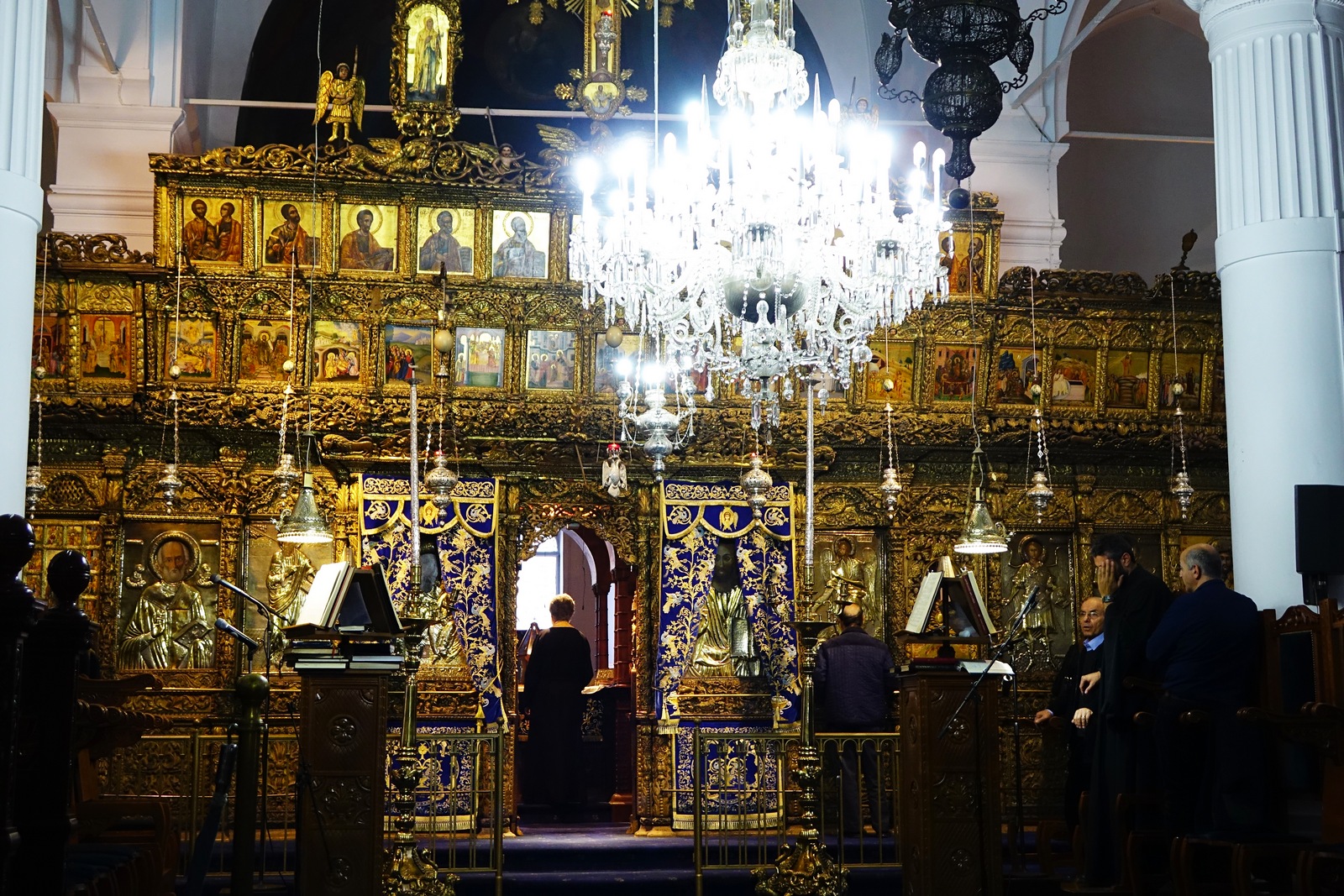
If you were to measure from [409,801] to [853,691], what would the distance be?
3.86 m

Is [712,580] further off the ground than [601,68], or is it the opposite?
[601,68]

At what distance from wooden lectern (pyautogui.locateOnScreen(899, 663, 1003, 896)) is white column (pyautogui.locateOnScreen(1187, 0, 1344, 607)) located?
149 centimetres

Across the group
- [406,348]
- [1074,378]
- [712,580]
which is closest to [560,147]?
[406,348]

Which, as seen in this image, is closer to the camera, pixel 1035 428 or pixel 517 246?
pixel 517 246

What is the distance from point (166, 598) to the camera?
1049cm

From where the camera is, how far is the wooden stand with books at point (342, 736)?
248 inches

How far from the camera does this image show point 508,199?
10.5 meters

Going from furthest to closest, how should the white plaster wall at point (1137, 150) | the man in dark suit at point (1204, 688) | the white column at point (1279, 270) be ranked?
the white plaster wall at point (1137, 150) < the white column at point (1279, 270) < the man in dark suit at point (1204, 688)

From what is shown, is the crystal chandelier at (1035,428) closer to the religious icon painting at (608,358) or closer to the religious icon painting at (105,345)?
the religious icon painting at (608,358)

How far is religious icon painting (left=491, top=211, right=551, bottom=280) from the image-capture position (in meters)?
10.6

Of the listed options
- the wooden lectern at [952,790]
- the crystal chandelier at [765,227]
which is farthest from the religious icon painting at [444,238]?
the wooden lectern at [952,790]

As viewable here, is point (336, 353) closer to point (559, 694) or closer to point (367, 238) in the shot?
point (367, 238)

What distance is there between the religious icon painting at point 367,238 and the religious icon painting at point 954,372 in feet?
13.4

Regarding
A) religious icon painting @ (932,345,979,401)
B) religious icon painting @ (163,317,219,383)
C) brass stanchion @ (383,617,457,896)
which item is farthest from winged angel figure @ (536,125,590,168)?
brass stanchion @ (383,617,457,896)
